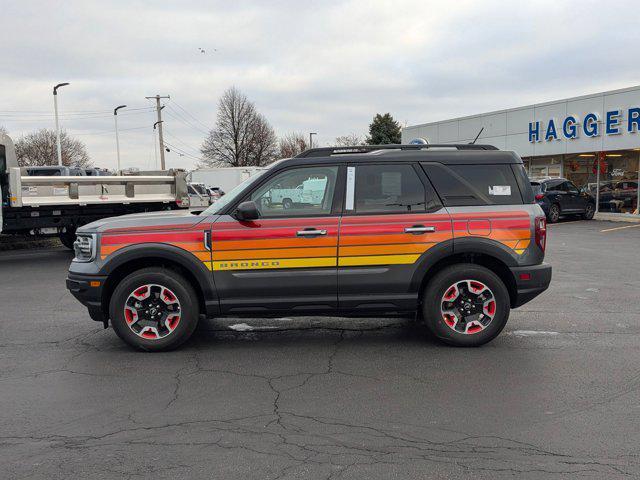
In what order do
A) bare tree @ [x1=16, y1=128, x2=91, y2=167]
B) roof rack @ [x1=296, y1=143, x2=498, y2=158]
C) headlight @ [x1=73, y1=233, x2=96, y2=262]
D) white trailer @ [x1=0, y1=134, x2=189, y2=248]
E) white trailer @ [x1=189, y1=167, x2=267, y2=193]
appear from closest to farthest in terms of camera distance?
headlight @ [x1=73, y1=233, x2=96, y2=262] < roof rack @ [x1=296, y1=143, x2=498, y2=158] < white trailer @ [x1=0, y1=134, x2=189, y2=248] < white trailer @ [x1=189, y1=167, x2=267, y2=193] < bare tree @ [x1=16, y1=128, x2=91, y2=167]

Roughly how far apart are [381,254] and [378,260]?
65mm

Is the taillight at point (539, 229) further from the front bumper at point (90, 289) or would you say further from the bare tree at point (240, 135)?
the bare tree at point (240, 135)

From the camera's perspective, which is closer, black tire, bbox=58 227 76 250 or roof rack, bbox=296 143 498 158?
roof rack, bbox=296 143 498 158

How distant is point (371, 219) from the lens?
5828mm

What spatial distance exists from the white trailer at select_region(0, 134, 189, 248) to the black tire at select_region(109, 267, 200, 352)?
8.21m

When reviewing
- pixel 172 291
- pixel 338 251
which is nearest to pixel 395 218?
pixel 338 251

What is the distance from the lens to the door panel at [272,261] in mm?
5738

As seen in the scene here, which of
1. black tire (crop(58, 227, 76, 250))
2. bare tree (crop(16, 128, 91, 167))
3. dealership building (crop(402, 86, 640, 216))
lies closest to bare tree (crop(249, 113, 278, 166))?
bare tree (crop(16, 128, 91, 167))

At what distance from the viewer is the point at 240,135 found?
7294 cm

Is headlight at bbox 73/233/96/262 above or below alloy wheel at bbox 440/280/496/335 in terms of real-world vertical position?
above

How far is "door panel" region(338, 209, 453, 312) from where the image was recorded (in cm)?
579

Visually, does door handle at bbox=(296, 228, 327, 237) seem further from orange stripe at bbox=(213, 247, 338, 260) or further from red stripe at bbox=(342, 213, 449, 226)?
red stripe at bbox=(342, 213, 449, 226)

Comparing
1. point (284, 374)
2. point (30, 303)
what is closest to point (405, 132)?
point (30, 303)

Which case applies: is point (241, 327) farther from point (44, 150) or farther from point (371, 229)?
point (44, 150)
